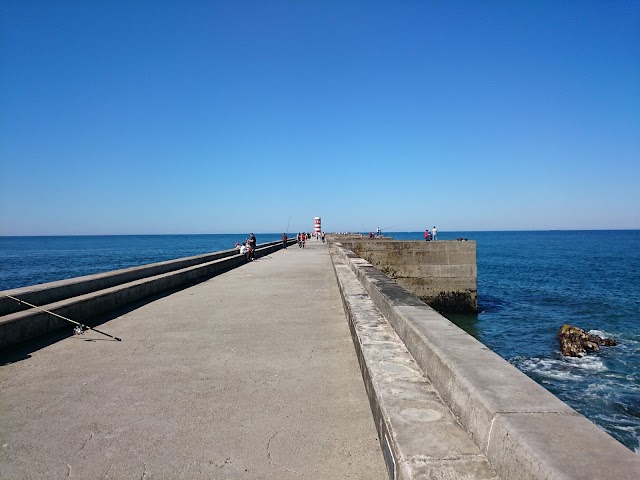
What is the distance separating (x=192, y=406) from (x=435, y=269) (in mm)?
17406

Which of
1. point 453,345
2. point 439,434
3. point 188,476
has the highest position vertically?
point 453,345

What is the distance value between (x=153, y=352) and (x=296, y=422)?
97.6 inches

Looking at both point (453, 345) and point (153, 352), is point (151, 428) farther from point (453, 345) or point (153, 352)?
point (453, 345)

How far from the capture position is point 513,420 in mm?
1864

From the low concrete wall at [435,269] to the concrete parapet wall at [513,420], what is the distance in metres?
16.3

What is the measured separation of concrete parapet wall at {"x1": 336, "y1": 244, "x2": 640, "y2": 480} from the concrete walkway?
689 millimetres

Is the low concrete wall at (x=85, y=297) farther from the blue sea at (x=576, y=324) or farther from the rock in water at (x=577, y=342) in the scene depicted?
the rock in water at (x=577, y=342)

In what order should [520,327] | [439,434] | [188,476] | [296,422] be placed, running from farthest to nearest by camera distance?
[520,327] → [296,422] → [188,476] → [439,434]

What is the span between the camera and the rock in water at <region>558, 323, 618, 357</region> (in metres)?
12.9

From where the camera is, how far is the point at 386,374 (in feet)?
10.7

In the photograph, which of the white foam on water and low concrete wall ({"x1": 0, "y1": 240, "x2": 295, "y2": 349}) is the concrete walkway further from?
the white foam on water

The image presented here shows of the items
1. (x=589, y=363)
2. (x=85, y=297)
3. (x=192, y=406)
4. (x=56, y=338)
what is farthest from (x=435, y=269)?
(x=192, y=406)

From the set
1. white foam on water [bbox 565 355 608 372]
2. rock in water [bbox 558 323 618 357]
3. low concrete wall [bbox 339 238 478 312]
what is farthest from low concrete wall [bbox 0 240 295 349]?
rock in water [bbox 558 323 618 357]

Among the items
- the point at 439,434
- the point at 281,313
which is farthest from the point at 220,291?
the point at 439,434
